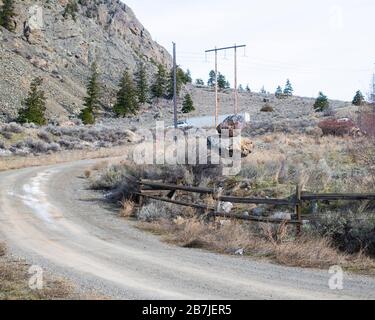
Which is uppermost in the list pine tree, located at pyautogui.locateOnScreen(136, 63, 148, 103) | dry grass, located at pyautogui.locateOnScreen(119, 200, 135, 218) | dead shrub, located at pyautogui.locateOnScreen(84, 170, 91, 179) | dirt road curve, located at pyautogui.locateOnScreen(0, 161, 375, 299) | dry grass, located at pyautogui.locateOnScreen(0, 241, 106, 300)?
pine tree, located at pyautogui.locateOnScreen(136, 63, 148, 103)

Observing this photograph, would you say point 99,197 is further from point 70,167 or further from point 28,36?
point 28,36

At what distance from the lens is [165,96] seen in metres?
102

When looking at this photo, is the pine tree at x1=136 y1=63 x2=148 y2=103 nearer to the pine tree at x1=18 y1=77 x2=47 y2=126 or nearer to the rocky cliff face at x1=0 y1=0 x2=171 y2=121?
the rocky cliff face at x1=0 y1=0 x2=171 y2=121

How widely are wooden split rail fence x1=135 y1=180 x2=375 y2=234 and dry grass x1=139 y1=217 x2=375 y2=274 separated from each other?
11.6 inches

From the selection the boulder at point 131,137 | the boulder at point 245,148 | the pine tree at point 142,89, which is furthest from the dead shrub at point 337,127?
the pine tree at point 142,89

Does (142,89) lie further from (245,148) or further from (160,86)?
(245,148)

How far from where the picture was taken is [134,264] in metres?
9.56

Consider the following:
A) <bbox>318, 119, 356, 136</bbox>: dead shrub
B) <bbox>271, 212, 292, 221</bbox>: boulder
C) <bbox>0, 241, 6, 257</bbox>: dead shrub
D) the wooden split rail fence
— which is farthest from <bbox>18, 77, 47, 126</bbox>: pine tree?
<bbox>271, 212, 292, 221</bbox>: boulder

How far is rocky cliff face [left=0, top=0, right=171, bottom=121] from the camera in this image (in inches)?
2916

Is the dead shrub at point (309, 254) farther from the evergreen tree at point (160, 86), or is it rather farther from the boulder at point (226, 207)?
the evergreen tree at point (160, 86)

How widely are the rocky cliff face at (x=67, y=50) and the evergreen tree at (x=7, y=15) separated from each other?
144 cm
